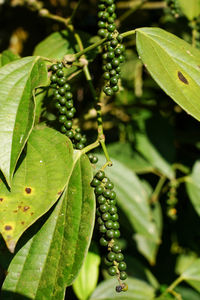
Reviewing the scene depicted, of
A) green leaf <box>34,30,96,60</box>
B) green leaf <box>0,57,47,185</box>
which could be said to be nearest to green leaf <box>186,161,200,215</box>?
green leaf <box>34,30,96,60</box>

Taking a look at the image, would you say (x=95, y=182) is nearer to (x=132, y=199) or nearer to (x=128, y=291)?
(x=132, y=199)

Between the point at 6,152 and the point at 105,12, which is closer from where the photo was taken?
the point at 6,152

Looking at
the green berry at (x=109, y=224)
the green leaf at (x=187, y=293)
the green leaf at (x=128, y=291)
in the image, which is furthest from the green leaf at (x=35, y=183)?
the green leaf at (x=187, y=293)

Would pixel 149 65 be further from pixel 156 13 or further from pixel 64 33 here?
pixel 156 13

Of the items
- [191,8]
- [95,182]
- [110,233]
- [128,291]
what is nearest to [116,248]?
[110,233]

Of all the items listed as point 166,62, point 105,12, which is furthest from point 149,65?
point 105,12

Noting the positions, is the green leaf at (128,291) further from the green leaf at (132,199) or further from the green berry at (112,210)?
the green berry at (112,210)
